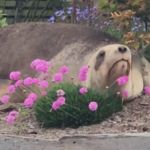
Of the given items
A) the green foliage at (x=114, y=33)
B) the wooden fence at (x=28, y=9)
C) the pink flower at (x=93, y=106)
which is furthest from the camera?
the wooden fence at (x=28, y=9)

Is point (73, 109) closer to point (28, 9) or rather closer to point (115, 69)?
point (115, 69)

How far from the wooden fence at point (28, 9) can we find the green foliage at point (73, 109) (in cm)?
779

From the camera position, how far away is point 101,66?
7027 mm

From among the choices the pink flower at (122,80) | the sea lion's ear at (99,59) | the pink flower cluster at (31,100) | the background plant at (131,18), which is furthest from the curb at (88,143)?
the background plant at (131,18)

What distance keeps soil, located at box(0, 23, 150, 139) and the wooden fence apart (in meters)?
5.02

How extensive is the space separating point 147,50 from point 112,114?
187 centimetres

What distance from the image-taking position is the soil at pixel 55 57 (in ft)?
20.8

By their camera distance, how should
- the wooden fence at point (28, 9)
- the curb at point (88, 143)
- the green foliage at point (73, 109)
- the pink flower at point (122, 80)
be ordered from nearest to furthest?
the curb at point (88, 143), the green foliage at point (73, 109), the pink flower at point (122, 80), the wooden fence at point (28, 9)

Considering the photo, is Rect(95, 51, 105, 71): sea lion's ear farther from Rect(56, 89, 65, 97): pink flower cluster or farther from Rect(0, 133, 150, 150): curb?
Rect(0, 133, 150, 150): curb

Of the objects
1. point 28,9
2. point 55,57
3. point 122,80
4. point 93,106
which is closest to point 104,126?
point 93,106

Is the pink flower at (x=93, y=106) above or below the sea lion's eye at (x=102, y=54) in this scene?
below

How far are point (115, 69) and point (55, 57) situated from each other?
1.59 metres

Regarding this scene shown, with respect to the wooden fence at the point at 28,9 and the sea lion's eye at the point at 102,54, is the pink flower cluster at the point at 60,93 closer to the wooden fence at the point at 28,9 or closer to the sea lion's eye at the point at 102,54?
the sea lion's eye at the point at 102,54

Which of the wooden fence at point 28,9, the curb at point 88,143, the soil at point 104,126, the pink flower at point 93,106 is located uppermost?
the wooden fence at point 28,9
